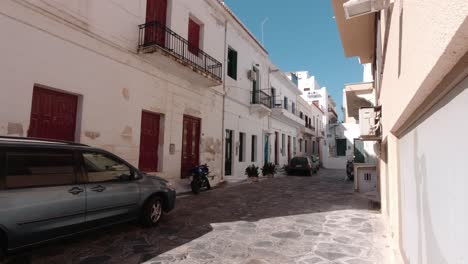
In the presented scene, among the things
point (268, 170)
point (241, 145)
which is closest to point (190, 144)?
point (241, 145)

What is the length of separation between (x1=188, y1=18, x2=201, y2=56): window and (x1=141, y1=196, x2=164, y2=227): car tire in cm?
726

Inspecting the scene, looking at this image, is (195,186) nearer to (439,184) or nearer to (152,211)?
(152,211)

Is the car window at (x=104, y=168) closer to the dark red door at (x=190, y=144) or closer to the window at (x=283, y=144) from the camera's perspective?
the dark red door at (x=190, y=144)

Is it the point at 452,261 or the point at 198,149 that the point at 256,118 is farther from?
the point at 452,261

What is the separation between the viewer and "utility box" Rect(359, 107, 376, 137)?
648cm

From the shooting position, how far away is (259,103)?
54.2 ft

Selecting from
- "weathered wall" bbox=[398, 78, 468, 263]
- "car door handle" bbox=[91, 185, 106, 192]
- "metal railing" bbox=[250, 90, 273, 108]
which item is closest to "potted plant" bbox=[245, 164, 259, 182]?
"metal railing" bbox=[250, 90, 273, 108]

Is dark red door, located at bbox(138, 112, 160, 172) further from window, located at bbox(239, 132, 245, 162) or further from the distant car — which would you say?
the distant car

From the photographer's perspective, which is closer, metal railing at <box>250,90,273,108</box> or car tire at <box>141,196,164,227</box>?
car tire at <box>141,196,164,227</box>

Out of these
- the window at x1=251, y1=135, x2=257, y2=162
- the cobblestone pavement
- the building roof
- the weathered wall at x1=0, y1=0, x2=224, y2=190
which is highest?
the building roof

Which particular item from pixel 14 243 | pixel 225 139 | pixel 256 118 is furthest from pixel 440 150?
pixel 256 118

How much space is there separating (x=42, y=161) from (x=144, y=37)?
612cm

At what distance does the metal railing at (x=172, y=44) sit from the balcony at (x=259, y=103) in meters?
4.56

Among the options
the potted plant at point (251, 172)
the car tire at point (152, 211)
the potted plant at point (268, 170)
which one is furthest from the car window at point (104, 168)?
the potted plant at point (268, 170)
